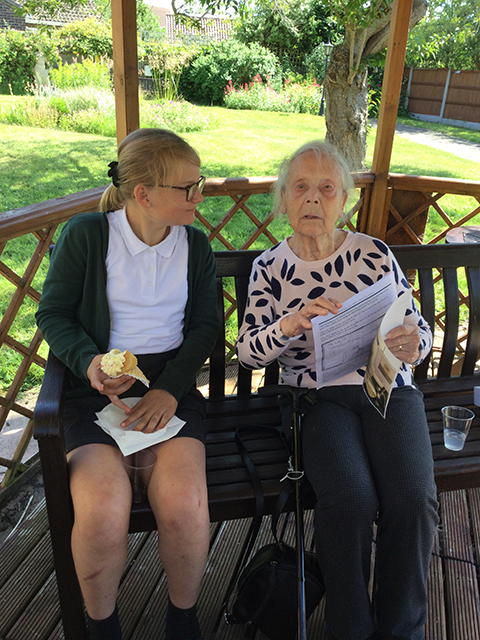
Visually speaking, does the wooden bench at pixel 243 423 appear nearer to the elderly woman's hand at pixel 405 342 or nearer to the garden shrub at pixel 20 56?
the elderly woman's hand at pixel 405 342

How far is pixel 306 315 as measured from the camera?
4.96ft

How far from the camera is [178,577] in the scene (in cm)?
141

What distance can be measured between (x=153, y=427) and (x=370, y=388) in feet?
2.12

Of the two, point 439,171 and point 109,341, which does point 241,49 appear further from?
point 109,341

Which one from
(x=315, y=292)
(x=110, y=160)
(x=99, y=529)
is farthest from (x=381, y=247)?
(x=110, y=160)

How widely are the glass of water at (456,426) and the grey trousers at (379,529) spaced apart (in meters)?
0.28

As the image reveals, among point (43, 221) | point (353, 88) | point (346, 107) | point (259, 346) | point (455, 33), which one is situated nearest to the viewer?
point (259, 346)

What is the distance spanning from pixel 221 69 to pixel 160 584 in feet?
56.8

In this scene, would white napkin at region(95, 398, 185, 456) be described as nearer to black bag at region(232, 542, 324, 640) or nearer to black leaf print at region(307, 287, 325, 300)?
black bag at region(232, 542, 324, 640)

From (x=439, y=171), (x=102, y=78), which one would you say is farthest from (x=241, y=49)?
(x=439, y=171)

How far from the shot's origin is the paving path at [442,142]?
42.0ft

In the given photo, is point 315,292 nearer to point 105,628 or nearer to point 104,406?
point 104,406

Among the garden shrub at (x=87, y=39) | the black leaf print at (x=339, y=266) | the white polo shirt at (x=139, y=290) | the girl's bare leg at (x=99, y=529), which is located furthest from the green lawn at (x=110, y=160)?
the garden shrub at (x=87, y=39)

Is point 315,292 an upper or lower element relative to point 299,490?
upper
